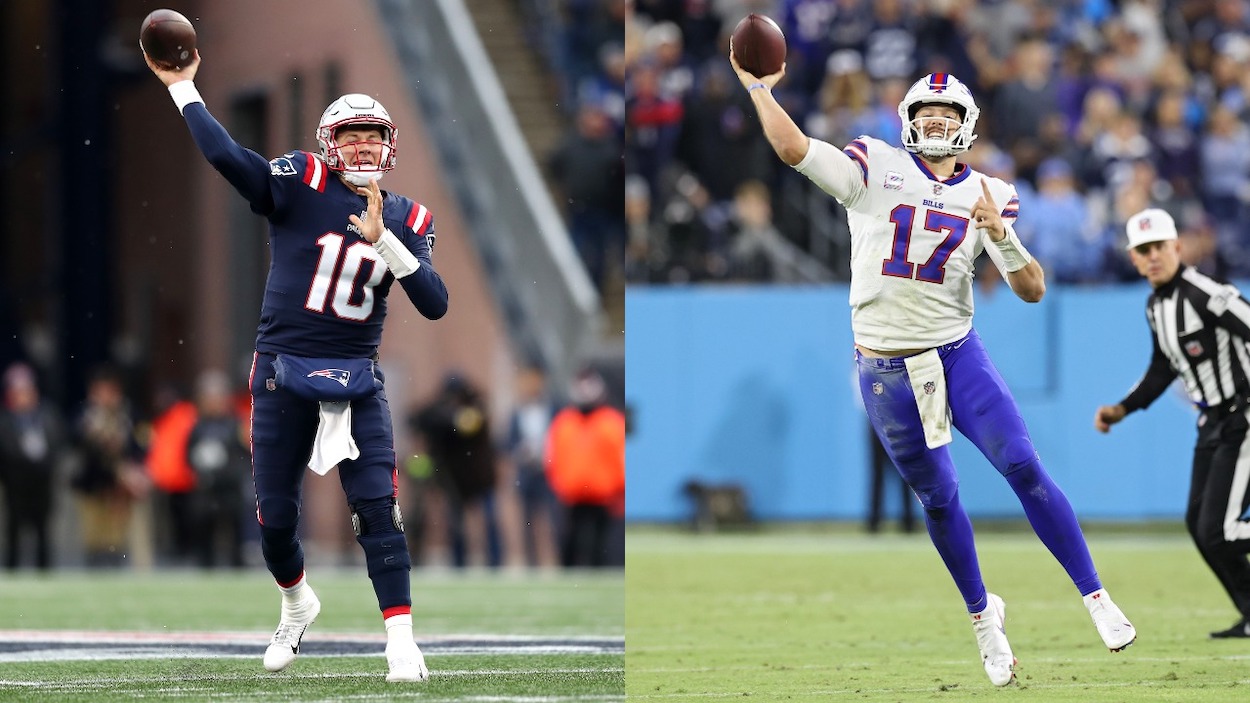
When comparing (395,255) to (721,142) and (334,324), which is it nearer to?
(334,324)

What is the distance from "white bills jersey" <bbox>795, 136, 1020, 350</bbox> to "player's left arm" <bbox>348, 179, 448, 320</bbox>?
1369mm

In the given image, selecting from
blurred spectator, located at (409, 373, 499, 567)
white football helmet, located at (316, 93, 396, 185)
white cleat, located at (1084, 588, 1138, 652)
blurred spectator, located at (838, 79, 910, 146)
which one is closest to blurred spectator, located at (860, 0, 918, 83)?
blurred spectator, located at (838, 79, 910, 146)

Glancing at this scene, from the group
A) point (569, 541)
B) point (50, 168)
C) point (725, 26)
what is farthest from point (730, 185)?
point (50, 168)

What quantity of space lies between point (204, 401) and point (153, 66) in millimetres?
10262

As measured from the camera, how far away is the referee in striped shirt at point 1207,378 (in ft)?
27.5

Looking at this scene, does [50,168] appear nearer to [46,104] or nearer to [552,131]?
[46,104]

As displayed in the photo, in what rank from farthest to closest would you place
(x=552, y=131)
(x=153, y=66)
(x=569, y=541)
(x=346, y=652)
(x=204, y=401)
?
(x=552, y=131) < (x=204, y=401) < (x=569, y=541) < (x=346, y=652) < (x=153, y=66)

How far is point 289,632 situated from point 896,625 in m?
3.20

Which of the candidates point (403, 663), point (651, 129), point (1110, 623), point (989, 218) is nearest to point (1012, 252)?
point (989, 218)

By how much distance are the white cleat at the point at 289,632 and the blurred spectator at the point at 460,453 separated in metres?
8.33

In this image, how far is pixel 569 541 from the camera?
1508 centimetres

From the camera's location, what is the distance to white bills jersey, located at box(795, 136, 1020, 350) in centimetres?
664

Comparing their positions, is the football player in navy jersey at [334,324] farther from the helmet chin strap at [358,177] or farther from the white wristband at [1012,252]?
the white wristband at [1012,252]

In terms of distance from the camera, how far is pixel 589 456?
15.0 m
